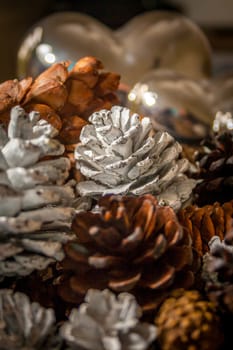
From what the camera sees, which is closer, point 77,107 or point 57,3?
point 77,107

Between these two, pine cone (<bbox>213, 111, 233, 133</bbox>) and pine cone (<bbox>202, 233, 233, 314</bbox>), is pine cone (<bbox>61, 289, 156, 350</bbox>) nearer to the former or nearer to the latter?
pine cone (<bbox>202, 233, 233, 314</bbox>)

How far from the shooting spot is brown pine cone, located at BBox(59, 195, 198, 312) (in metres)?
0.35

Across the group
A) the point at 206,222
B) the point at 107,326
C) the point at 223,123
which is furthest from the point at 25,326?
the point at 223,123

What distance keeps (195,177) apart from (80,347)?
200 mm

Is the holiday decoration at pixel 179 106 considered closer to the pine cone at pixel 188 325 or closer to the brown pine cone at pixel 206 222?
the brown pine cone at pixel 206 222

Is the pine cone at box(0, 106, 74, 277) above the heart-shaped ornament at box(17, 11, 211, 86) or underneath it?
above

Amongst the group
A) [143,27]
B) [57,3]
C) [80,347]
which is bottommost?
[57,3]

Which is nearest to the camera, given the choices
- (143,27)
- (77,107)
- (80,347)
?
(80,347)

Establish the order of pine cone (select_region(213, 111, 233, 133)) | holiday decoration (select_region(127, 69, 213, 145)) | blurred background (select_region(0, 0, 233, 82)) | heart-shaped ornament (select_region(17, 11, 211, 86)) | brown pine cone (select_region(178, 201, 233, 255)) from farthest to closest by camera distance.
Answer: blurred background (select_region(0, 0, 233, 82)) → heart-shaped ornament (select_region(17, 11, 211, 86)) → holiday decoration (select_region(127, 69, 213, 145)) → pine cone (select_region(213, 111, 233, 133)) → brown pine cone (select_region(178, 201, 233, 255))

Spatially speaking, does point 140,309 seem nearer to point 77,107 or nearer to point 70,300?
point 70,300

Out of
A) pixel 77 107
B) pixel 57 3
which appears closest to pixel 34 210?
pixel 77 107

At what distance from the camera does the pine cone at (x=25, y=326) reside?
0.33 meters

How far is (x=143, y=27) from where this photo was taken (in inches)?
40.2

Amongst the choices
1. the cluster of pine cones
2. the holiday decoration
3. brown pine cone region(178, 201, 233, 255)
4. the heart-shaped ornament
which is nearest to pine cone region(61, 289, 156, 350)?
the cluster of pine cones
